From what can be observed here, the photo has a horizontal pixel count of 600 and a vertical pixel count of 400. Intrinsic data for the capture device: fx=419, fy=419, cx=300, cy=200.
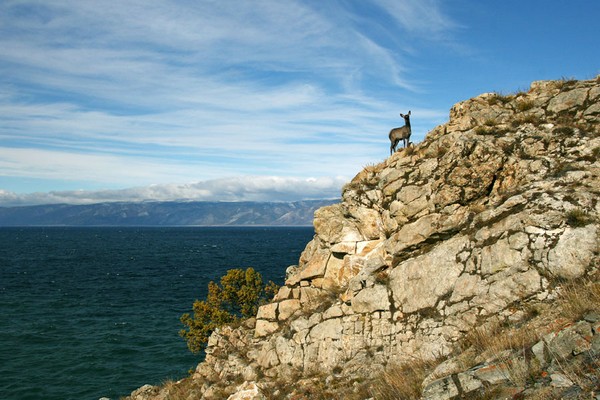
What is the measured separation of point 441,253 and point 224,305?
75.5ft

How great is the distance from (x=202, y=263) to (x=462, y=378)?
108596 millimetres

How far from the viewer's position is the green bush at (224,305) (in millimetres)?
33094

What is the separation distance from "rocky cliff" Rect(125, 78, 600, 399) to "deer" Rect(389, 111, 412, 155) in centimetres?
199

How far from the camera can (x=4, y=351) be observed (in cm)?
4359

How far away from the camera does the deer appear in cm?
2533

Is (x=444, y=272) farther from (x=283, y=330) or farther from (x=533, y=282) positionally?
(x=283, y=330)

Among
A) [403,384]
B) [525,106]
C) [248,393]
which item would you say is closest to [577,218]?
[525,106]

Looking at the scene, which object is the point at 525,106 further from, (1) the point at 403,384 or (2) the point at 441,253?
(1) the point at 403,384

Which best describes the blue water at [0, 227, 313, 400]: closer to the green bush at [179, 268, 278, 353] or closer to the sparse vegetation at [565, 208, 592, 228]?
the green bush at [179, 268, 278, 353]

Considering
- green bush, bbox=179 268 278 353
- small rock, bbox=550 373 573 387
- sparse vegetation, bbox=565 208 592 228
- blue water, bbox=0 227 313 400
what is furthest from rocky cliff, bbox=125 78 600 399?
blue water, bbox=0 227 313 400

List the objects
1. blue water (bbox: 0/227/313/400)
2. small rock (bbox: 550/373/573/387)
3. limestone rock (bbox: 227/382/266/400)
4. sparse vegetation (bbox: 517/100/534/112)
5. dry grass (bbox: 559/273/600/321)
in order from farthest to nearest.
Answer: blue water (bbox: 0/227/313/400) < sparse vegetation (bbox: 517/100/534/112) < limestone rock (bbox: 227/382/266/400) < dry grass (bbox: 559/273/600/321) < small rock (bbox: 550/373/573/387)

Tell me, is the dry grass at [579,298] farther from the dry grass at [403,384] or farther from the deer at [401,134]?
the deer at [401,134]

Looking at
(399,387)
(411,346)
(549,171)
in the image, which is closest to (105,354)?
(411,346)

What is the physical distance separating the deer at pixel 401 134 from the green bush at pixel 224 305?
15606 millimetres
